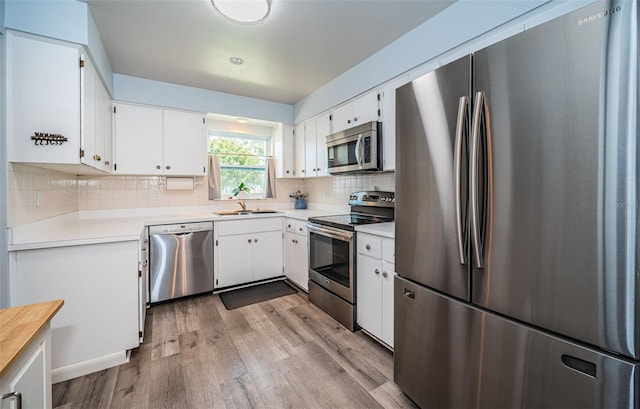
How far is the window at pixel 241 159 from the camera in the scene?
12.4 feet

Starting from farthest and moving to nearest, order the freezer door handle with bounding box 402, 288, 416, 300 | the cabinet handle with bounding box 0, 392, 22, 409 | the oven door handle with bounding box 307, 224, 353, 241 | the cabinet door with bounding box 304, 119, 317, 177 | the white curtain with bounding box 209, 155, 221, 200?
the white curtain with bounding box 209, 155, 221, 200
the cabinet door with bounding box 304, 119, 317, 177
the oven door handle with bounding box 307, 224, 353, 241
the freezer door handle with bounding box 402, 288, 416, 300
the cabinet handle with bounding box 0, 392, 22, 409

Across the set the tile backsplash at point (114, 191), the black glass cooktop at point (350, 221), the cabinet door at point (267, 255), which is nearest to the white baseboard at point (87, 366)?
the tile backsplash at point (114, 191)

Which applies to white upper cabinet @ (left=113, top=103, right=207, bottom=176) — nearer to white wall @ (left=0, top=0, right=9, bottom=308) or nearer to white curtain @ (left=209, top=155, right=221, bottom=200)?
white curtain @ (left=209, top=155, right=221, bottom=200)

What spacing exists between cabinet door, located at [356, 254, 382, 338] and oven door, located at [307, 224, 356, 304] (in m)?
0.08

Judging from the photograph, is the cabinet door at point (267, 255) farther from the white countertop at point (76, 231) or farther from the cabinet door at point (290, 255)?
the white countertop at point (76, 231)

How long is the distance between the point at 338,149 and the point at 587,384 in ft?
8.08

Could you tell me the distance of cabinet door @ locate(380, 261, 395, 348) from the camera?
1.95 meters

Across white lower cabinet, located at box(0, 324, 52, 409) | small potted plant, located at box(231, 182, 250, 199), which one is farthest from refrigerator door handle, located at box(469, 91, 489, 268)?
small potted plant, located at box(231, 182, 250, 199)

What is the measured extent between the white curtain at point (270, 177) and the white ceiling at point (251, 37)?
125 cm

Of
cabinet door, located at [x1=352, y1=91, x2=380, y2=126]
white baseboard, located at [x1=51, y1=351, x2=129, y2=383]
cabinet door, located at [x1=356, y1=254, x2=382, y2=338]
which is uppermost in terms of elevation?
cabinet door, located at [x1=352, y1=91, x2=380, y2=126]

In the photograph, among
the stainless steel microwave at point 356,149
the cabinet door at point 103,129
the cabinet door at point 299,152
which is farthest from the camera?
the cabinet door at point 299,152

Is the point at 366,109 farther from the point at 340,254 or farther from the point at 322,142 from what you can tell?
the point at 340,254

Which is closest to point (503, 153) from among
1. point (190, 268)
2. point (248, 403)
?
point (248, 403)

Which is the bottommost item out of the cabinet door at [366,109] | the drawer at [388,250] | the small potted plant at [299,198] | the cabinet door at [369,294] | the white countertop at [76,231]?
the cabinet door at [369,294]
